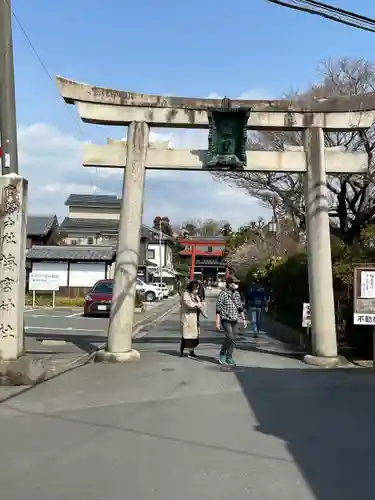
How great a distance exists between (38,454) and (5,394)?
328 cm

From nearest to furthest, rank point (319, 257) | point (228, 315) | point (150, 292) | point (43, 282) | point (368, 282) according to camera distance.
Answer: point (228, 315) → point (368, 282) → point (319, 257) → point (43, 282) → point (150, 292)

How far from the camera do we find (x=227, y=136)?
1259cm

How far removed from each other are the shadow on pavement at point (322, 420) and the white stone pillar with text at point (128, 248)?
2.71 metres

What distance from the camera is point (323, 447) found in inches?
237

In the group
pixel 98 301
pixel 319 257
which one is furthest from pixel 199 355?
pixel 98 301

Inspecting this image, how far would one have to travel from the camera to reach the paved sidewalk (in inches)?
191

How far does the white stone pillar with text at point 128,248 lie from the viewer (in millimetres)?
12359

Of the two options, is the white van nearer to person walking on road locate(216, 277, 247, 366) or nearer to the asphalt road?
the asphalt road

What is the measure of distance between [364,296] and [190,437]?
6567 mm

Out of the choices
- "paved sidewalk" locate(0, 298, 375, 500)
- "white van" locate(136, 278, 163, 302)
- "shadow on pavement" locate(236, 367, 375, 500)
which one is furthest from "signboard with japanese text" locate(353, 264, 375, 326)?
"white van" locate(136, 278, 163, 302)

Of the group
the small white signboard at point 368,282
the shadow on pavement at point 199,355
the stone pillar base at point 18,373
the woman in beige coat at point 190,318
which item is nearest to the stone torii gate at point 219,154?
the small white signboard at point 368,282

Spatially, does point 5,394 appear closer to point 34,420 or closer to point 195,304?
point 34,420

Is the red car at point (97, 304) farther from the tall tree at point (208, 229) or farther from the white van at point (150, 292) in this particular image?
the tall tree at point (208, 229)

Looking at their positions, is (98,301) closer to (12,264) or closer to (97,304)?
(97,304)
